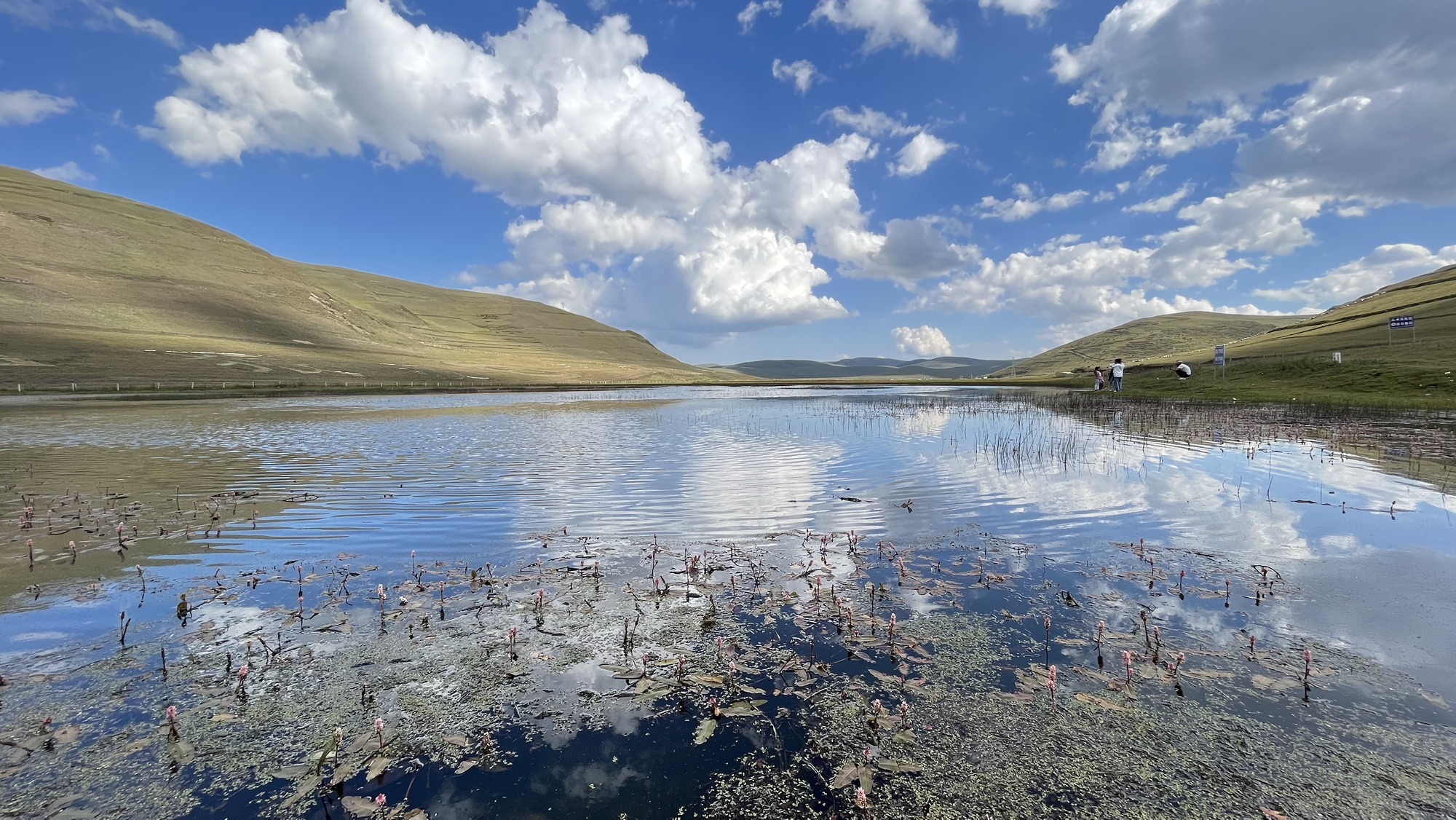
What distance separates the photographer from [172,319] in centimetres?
12638

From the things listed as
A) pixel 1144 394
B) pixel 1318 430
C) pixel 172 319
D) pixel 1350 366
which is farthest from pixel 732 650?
pixel 172 319

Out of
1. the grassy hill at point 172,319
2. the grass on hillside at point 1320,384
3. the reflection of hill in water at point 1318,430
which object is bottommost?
the reflection of hill in water at point 1318,430

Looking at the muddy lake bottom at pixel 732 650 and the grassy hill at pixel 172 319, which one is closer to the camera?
the muddy lake bottom at pixel 732 650

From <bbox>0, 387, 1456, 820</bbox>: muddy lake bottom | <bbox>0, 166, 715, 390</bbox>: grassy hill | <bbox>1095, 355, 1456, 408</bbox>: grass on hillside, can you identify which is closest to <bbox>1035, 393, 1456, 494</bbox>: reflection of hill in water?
<bbox>0, 387, 1456, 820</bbox>: muddy lake bottom

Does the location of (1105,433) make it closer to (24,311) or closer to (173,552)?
(173,552)

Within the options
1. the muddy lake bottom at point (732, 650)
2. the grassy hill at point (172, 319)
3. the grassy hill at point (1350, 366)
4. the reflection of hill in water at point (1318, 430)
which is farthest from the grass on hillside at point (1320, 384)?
the grassy hill at point (172, 319)

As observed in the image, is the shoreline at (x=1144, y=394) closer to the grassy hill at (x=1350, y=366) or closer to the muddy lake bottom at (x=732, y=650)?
the grassy hill at (x=1350, y=366)

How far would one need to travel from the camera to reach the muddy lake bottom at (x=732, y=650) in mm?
4980

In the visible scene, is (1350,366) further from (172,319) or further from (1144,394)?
(172,319)

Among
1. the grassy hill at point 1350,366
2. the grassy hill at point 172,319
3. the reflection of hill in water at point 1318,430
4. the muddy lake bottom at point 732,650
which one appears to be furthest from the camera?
the grassy hill at point 172,319

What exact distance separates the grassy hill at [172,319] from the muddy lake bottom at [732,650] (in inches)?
3686

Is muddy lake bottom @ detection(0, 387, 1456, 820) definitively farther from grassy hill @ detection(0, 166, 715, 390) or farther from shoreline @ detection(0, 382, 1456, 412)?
grassy hill @ detection(0, 166, 715, 390)

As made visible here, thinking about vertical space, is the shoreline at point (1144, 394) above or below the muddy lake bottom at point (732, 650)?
above

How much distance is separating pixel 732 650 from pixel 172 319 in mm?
169784
